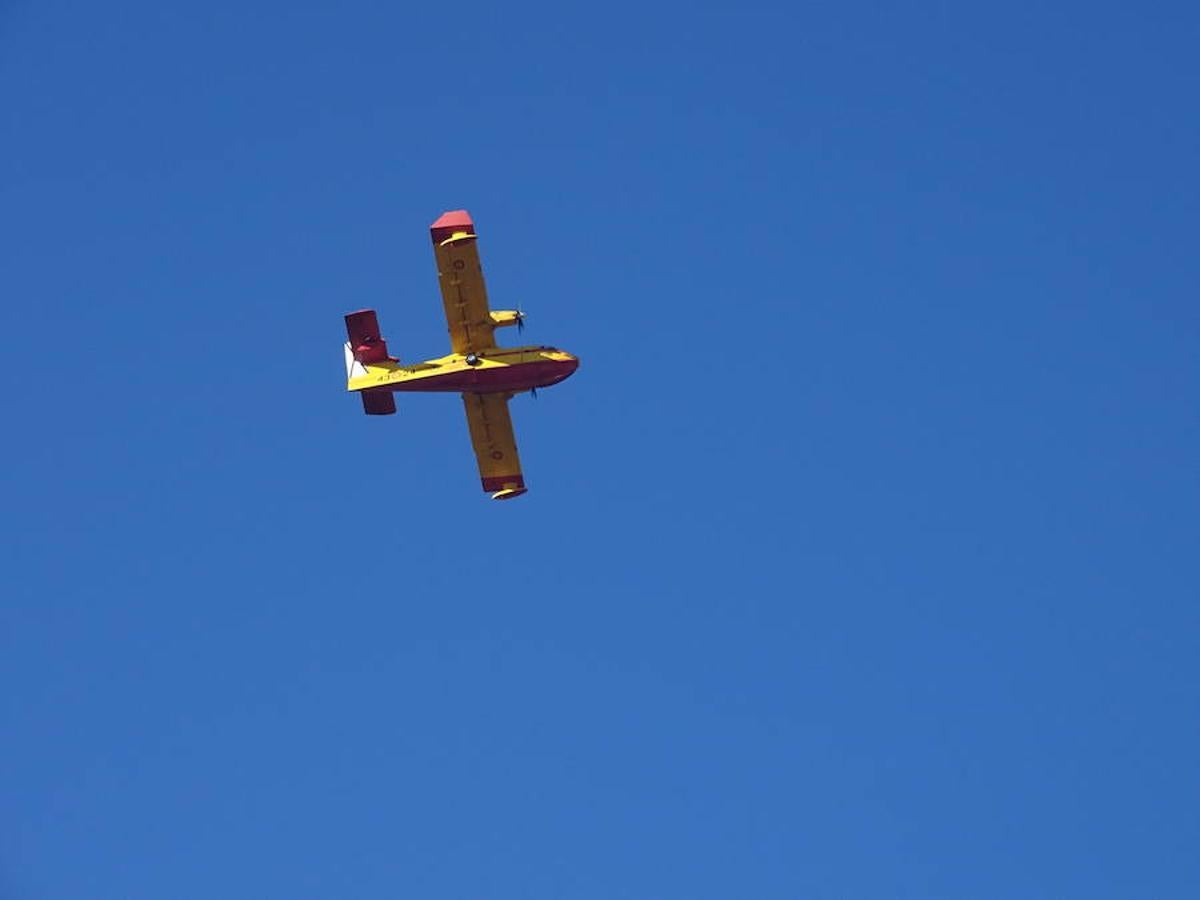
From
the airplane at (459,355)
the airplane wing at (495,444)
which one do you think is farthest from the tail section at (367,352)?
the airplane wing at (495,444)

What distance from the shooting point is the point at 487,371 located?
78500mm

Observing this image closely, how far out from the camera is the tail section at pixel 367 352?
80812 mm

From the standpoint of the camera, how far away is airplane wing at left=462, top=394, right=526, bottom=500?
82.9m

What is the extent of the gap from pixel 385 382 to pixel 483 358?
495 cm

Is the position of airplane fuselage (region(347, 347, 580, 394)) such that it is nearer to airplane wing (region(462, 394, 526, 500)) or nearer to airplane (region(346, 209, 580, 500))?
airplane (region(346, 209, 580, 500))

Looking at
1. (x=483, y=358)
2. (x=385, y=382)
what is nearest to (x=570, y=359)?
(x=483, y=358)

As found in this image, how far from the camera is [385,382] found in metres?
78.9

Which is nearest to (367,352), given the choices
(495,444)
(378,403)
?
(378,403)

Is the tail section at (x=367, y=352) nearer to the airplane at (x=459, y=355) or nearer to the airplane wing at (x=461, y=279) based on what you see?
the airplane at (x=459, y=355)

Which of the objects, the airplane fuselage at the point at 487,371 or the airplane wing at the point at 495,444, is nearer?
the airplane fuselage at the point at 487,371

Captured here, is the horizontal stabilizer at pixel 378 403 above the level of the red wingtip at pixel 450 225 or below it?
below

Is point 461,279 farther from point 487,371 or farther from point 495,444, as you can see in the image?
point 495,444

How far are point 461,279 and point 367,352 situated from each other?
7.02m

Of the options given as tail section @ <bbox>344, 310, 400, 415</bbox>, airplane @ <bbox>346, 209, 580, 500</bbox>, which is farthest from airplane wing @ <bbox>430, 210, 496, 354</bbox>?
tail section @ <bbox>344, 310, 400, 415</bbox>
